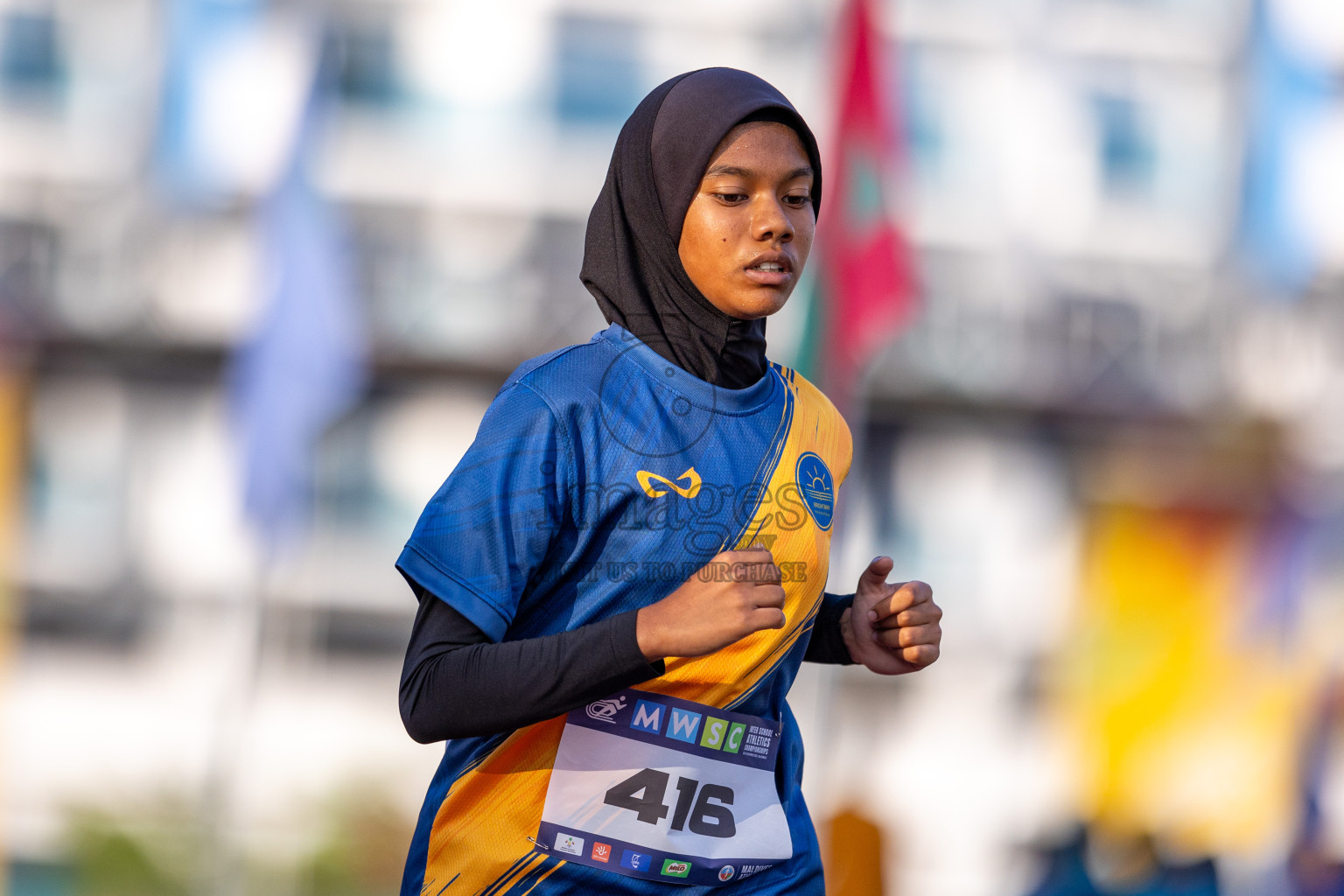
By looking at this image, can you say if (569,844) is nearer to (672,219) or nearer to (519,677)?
(519,677)

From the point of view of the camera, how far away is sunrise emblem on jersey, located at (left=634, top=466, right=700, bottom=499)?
1692 mm

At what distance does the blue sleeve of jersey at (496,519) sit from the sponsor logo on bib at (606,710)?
172 mm

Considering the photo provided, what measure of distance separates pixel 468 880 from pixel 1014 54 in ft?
49.2

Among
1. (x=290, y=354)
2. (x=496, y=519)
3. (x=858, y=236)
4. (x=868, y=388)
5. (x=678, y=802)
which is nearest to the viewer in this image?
(x=496, y=519)

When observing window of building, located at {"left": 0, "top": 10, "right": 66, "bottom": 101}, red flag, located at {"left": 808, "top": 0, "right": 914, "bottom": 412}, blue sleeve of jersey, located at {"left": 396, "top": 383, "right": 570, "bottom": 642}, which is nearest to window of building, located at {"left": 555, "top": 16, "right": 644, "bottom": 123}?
window of building, located at {"left": 0, "top": 10, "right": 66, "bottom": 101}

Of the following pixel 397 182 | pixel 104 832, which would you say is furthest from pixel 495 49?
pixel 104 832

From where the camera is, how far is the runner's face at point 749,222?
1.78 m

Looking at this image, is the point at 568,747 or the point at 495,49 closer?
the point at 568,747

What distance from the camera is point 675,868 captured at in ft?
5.58

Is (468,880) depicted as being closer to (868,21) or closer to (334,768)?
(868,21)

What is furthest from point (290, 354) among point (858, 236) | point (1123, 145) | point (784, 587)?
point (1123, 145)

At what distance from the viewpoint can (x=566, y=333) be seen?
569 inches

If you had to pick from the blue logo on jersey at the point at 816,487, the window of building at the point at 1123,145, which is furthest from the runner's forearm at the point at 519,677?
the window of building at the point at 1123,145

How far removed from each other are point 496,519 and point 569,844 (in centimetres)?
40
